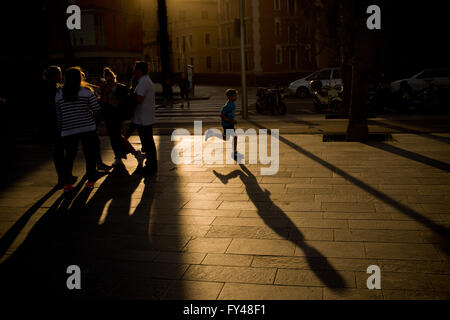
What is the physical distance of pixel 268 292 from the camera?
357 centimetres

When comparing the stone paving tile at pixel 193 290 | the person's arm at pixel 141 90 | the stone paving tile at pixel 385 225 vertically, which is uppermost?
the person's arm at pixel 141 90

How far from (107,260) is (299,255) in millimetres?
1816

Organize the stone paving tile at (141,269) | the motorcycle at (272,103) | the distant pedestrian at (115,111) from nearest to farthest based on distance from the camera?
the stone paving tile at (141,269), the distant pedestrian at (115,111), the motorcycle at (272,103)

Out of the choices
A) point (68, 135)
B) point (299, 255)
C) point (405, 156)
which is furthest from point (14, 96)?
point (299, 255)

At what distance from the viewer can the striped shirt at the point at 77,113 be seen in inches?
261

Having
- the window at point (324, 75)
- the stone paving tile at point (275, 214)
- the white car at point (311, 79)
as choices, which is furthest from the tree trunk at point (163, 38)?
the stone paving tile at point (275, 214)

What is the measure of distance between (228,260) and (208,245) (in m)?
0.44

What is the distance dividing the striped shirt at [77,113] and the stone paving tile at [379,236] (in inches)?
157

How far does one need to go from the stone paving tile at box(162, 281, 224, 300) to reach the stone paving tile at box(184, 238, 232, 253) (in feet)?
2.25

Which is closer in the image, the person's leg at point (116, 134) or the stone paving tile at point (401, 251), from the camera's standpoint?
the stone paving tile at point (401, 251)

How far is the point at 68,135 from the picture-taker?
21.8ft

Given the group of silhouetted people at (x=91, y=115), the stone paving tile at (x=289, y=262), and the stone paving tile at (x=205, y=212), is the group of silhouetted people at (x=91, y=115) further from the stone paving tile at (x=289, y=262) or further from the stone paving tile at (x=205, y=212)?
the stone paving tile at (x=289, y=262)

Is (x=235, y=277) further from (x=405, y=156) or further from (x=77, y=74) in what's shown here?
(x=405, y=156)

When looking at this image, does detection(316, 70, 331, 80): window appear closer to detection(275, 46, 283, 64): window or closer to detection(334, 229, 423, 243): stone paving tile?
detection(334, 229, 423, 243): stone paving tile
